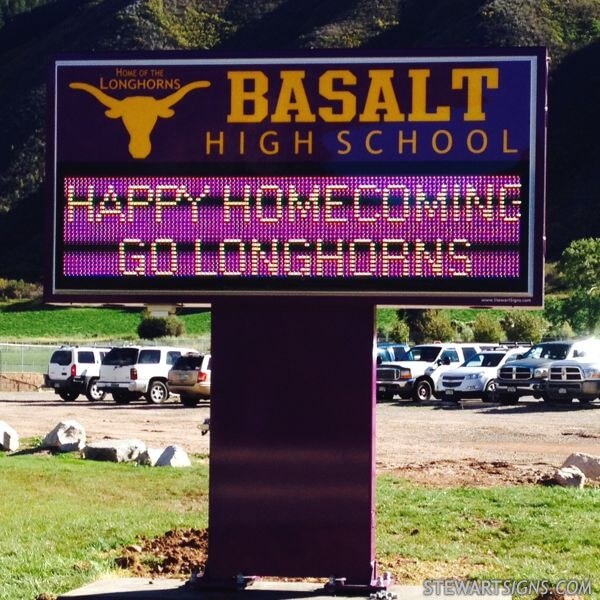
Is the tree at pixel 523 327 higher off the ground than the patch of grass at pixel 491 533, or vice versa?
the tree at pixel 523 327

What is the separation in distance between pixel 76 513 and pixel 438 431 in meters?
14.6

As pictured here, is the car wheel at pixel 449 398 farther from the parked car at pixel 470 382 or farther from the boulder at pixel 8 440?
the boulder at pixel 8 440

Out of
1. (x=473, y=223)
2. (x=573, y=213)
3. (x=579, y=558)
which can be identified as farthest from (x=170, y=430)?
(x=573, y=213)

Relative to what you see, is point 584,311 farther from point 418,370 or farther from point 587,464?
point 587,464

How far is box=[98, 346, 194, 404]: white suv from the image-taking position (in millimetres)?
40219

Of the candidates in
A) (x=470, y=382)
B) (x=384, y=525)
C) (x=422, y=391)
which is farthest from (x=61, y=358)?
(x=384, y=525)

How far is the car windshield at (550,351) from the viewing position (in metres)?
37.9

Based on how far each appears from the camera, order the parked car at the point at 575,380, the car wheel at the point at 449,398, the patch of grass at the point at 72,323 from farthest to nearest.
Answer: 1. the patch of grass at the point at 72,323
2. the car wheel at the point at 449,398
3. the parked car at the point at 575,380

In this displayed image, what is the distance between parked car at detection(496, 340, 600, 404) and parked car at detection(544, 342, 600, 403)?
0.89 feet

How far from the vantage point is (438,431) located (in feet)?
92.5

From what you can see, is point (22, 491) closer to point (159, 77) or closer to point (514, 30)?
point (159, 77)

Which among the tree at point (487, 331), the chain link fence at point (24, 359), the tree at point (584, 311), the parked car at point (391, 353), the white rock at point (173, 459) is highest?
the tree at point (584, 311)

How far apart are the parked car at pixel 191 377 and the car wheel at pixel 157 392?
199cm

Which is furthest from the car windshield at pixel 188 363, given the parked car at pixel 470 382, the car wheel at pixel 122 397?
the parked car at pixel 470 382
